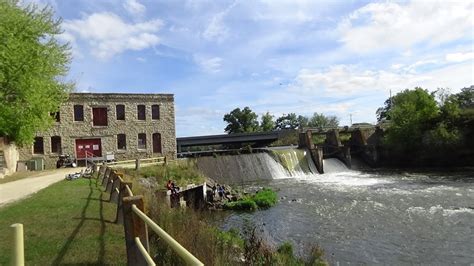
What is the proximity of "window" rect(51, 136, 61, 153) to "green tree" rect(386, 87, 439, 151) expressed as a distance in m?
36.0

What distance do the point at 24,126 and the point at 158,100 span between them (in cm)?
1784

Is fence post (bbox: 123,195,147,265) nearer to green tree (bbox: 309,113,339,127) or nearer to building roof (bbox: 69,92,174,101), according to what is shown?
building roof (bbox: 69,92,174,101)

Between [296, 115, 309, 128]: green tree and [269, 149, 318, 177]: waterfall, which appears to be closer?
[269, 149, 318, 177]: waterfall

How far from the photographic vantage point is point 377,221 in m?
18.9

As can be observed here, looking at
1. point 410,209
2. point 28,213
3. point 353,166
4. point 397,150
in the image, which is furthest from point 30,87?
point 397,150

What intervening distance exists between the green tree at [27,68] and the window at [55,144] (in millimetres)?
10911

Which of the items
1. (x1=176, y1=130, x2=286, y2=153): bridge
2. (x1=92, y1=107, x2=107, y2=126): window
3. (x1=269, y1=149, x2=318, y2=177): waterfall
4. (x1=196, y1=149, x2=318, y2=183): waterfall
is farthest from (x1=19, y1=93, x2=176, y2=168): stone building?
(x1=176, y1=130, x2=286, y2=153): bridge

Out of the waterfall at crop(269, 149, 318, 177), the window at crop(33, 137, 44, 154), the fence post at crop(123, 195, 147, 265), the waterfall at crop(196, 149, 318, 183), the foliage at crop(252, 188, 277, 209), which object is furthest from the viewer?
the waterfall at crop(269, 149, 318, 177)

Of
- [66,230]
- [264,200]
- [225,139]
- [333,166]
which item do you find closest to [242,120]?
[225,139]

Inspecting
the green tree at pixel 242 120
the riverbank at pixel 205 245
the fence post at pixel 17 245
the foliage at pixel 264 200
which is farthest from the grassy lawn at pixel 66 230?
the green tree at pixel 242 120

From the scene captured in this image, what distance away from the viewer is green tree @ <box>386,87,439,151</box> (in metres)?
49.2

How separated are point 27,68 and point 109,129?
66.1 feet

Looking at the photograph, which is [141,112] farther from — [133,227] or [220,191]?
[133,227]

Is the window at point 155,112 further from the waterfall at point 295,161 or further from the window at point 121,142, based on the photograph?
the waterfall at point 295,161
